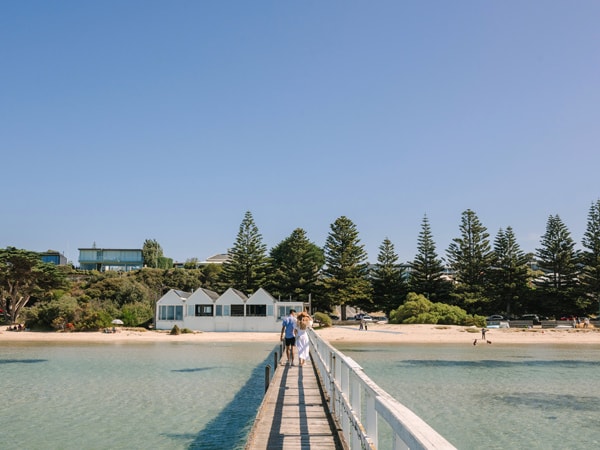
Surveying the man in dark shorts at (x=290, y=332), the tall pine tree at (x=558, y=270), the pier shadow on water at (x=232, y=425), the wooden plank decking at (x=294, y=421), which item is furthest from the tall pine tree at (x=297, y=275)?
the wooden plank decking at (x=294, y=421)

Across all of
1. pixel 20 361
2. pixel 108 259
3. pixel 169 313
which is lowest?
pixel 20 361

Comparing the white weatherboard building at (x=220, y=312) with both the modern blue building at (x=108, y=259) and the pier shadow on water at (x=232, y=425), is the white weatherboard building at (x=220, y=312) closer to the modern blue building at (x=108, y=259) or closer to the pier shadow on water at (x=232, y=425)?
the pier shadow on water at (x=232, y=425)

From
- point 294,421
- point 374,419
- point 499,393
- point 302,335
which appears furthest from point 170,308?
point 374,419

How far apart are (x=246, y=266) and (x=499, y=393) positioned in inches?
1879

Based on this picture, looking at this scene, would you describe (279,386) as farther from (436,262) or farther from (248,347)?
(436,262)

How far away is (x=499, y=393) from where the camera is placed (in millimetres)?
18547

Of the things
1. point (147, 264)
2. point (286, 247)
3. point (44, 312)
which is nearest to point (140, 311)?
point (44, 312)

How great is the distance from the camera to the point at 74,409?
15.4 m

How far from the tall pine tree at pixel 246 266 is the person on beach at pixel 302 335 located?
4721 cm

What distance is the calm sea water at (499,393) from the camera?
41.7 feet

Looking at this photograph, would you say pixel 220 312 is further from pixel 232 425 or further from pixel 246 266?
pixel 232 425

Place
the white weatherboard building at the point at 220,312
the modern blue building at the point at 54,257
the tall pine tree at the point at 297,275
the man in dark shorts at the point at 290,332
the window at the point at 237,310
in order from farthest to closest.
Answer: the modern blue building at the point at 54,257
the tall pine tree at the point at 297,275
the window at the point at 237,310
the white weatherboard building at the point at 220,312
the man in dark shorts at the point at 290,332

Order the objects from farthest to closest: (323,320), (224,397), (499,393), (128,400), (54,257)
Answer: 1. (54,257)
2. (323,320)
3. (499,393)
4. (224,397)
5. (128,400)

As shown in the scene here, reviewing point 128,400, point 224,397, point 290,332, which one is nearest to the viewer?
point 290,332
